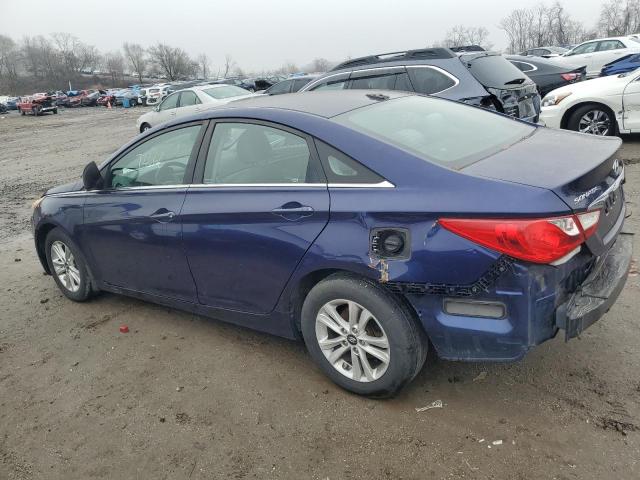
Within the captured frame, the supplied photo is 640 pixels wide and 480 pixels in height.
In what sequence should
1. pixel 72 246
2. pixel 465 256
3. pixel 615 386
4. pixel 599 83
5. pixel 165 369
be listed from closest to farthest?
1. pixel 465 256
2. pixel 615 386
3. pixel 165 369
4. pixel 72 246
5. pixel 599 83

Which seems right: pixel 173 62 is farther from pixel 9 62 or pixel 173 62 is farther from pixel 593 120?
pixel 593 120

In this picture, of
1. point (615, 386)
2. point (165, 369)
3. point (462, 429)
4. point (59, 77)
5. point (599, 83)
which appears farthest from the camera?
point (59, 77)

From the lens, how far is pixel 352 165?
9.27 ft

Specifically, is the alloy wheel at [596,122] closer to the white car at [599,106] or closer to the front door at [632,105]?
the white car at [599,106]

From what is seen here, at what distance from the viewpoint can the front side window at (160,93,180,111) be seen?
50.6ft

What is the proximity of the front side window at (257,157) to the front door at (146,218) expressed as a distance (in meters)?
0.20

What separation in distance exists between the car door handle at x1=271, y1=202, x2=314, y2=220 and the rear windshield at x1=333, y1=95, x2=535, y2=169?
0.52m

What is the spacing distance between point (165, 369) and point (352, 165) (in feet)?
6.05

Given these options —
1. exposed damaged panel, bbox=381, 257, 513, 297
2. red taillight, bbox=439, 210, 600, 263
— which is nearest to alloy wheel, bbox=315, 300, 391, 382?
exposed damaged panel, bbox=381, 257, 513, 297

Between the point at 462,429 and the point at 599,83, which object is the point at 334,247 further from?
the point at 599,83

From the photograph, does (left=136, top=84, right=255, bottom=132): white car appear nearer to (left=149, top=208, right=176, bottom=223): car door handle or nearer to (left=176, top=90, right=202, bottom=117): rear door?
(left=176, top=90, right=202, bottom=117): rear door

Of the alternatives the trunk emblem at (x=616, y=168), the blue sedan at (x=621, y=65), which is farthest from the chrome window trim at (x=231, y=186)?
the blue sedan at (x=621, y=65)

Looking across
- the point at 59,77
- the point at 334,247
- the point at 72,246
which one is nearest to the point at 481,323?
the point at 334,247

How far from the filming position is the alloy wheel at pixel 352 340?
9.34 ft
